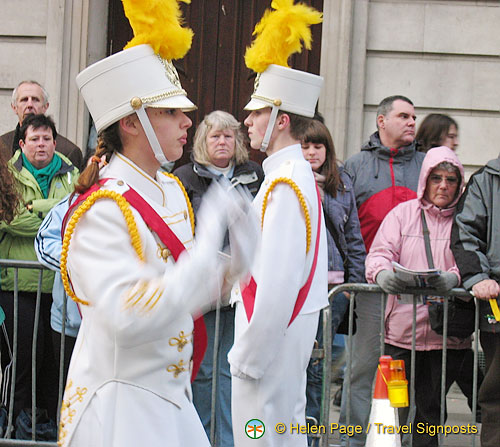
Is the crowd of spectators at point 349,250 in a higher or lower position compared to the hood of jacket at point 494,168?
lower

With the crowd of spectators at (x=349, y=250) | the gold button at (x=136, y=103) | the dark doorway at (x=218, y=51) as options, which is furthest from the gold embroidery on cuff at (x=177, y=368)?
the dark doorway at (x=218, y=51)

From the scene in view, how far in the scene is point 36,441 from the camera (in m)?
5.88

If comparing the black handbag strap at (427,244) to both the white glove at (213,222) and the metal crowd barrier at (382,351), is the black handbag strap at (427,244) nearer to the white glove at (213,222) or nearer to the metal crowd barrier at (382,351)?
the metal crowd barrier at (382,351)

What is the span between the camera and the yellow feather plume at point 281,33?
4.55 meters

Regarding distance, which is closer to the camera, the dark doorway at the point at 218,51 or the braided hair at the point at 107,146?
the braided hair at the point at 107,146

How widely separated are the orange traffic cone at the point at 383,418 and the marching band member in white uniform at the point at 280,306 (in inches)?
19.7

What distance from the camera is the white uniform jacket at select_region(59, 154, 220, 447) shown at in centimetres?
266

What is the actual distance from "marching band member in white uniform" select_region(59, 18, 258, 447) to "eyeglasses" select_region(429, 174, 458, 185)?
10.1 feet

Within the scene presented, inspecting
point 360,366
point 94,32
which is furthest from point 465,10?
point 360,366

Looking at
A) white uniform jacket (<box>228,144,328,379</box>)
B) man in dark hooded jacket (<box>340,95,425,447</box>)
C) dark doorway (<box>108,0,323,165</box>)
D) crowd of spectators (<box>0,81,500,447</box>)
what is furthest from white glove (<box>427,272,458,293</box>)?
dark doorway (<box>108,0,323,165</box>)

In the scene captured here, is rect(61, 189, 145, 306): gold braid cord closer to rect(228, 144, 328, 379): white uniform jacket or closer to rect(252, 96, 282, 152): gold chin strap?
rect(228, 144, 328, 379): white uniform jacket

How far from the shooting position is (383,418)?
482 cm

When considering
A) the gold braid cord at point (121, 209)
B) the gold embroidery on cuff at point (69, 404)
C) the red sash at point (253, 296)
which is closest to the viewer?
the gold braid cord at point (121, 209)

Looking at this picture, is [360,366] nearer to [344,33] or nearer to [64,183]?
[64,183]
